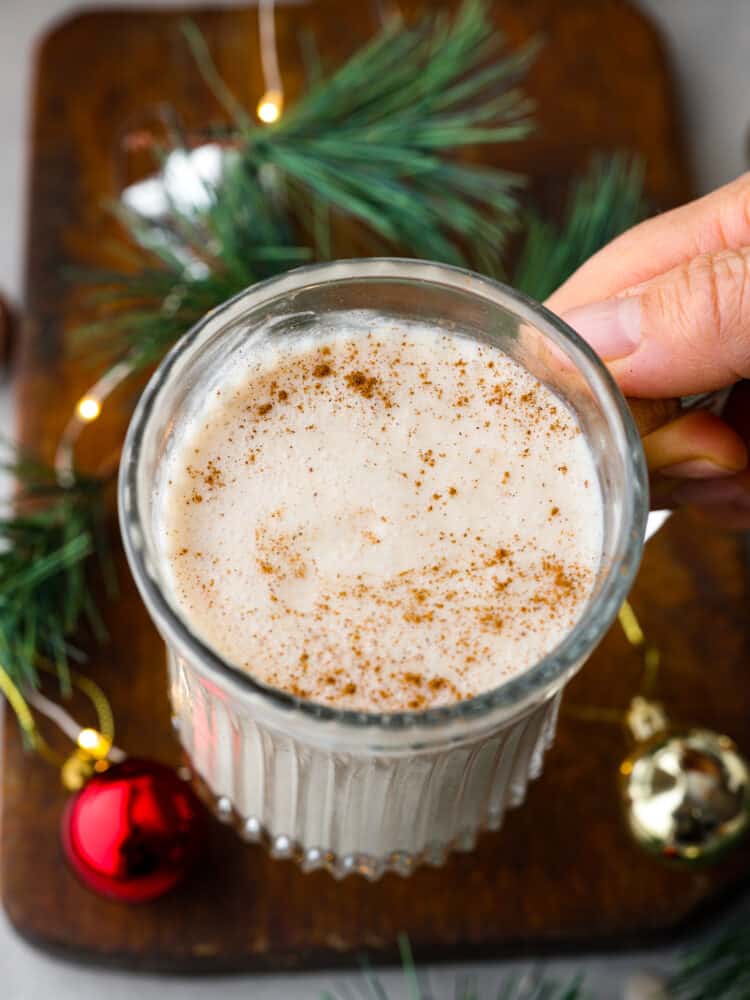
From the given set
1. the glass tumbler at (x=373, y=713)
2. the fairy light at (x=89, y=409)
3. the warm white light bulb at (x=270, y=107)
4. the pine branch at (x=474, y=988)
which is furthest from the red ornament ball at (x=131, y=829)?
the warm white light bulb at (x=270, y=107)

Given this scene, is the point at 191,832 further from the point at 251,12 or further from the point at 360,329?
the point at 251,12

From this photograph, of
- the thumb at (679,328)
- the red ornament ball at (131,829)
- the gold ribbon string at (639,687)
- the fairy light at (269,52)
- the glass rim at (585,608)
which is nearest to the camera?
the glass rim at (585,608)

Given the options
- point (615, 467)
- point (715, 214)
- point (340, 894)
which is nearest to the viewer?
point (615, 467)

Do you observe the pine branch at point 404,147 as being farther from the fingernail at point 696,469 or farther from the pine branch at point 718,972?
the pine branch at point 718,972

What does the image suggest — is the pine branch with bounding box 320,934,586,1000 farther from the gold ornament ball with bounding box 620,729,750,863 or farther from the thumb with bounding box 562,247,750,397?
the thumb with bounding box 562,247,750,397

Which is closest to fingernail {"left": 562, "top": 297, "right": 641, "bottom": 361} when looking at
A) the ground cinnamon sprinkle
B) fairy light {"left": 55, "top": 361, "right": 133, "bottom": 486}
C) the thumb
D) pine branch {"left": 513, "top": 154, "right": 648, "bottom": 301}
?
the thumb

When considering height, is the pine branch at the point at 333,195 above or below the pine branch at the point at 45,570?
above

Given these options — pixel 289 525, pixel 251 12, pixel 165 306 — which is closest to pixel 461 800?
pixel 289 525
